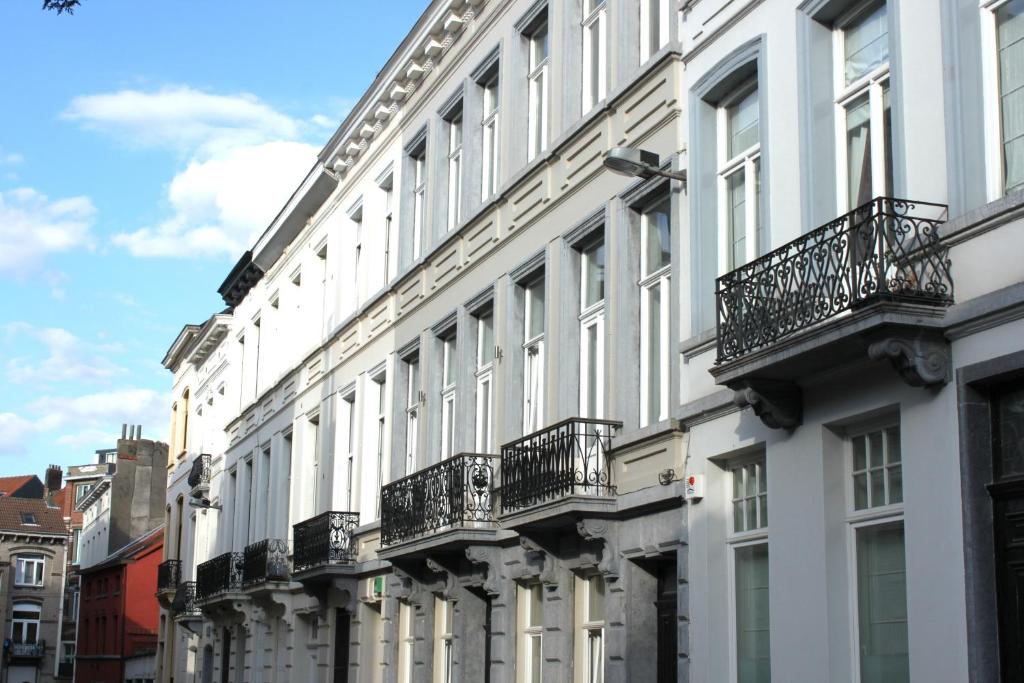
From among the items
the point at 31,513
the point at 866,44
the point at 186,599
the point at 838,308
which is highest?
the point at 31,513

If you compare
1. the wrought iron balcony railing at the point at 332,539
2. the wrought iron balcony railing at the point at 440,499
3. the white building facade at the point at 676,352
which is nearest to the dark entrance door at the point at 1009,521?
the white building facade at the point at 676,352

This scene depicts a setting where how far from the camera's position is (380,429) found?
26.6 m

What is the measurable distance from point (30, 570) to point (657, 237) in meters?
75.6

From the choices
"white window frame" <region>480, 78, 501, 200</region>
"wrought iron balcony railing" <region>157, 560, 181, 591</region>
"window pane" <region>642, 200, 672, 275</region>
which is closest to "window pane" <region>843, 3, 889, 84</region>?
"window pane" <region>642, 200, 672, 275</region>

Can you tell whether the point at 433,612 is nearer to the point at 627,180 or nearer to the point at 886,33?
the point at 627,180

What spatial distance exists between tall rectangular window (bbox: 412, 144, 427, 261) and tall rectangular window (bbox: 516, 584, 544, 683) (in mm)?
7527

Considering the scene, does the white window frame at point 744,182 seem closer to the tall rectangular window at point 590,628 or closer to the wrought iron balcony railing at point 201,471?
the tall rectangular window at point 590,628

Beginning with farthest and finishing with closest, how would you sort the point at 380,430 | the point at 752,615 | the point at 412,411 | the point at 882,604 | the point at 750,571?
the point at 380,430, the point at 412,411, the point at 750,571, the point at 752,615, the point at 882,604

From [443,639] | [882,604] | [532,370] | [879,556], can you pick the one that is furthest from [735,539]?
[443,639]

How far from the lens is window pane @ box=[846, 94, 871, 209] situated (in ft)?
41.5

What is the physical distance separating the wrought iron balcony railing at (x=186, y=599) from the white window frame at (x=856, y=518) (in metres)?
30.6

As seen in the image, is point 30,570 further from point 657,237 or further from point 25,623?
point 657,237

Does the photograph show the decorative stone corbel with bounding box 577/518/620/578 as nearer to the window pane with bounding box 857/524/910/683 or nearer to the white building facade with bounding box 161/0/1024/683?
the white building facade with bounding box 161/0/1024/683

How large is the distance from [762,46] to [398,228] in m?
12.8
